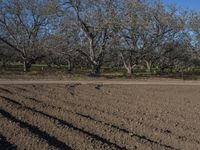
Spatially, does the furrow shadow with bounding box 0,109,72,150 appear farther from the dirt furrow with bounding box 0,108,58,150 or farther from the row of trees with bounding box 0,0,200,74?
the row of trees with bounding box 0,0,200,74

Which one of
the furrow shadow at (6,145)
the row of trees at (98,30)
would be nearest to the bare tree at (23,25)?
the row of trees at (98,30)

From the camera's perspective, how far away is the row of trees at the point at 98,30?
3547cm

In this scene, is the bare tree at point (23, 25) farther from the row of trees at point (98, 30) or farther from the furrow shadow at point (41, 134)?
the furrow shadow at point (41, 134)

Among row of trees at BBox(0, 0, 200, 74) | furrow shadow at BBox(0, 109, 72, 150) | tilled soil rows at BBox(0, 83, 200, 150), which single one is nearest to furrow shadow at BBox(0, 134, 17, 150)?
tilled soil rows at BBox(0, 83, 200, 150)

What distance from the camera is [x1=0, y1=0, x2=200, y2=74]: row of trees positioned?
35.5 meters

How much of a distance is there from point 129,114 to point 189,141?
4.16 meters

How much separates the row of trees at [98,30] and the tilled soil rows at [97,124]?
1679 centimetres

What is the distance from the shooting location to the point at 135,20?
35.9 metres

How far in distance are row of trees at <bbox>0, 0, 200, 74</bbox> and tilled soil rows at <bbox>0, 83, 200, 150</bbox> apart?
16.8 m

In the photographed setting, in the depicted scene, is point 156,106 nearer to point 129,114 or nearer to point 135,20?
point 129,114

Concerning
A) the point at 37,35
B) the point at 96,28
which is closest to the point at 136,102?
the point at 96,28

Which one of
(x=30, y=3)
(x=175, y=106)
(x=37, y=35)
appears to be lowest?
(x=175, y=106)

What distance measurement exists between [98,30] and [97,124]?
23.5m

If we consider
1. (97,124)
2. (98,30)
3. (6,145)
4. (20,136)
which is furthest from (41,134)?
(98,30)
